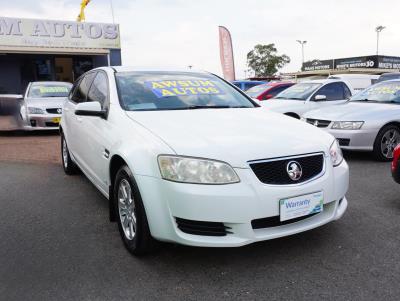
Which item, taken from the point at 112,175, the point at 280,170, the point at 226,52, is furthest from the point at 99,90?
the point at 226,52

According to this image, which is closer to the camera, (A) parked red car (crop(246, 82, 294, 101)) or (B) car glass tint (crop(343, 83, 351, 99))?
(B) car glass tint (crop(343, 83, 351, 99))

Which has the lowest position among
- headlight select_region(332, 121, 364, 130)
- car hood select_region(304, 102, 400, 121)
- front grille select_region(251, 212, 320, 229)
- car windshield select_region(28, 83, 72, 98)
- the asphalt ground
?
the asphalt ground

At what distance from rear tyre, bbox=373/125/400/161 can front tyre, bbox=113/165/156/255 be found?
4.57m

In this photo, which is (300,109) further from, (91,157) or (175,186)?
(175,186)

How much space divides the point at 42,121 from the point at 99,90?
6286 millimetres

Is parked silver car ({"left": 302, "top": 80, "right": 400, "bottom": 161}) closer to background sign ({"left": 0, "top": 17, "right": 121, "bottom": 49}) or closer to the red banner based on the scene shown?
the red banner

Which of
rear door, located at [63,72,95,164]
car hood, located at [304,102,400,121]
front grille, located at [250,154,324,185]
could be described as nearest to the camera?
front grille, located at [250,154,324,185]

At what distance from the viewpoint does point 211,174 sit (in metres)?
2.48

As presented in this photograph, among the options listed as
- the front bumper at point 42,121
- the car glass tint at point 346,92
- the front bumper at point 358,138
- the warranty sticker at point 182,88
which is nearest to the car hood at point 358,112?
the front bumper at point 358,138

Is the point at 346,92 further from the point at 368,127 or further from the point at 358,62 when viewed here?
the point at 358,62

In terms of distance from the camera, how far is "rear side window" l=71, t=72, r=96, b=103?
458 centimetres

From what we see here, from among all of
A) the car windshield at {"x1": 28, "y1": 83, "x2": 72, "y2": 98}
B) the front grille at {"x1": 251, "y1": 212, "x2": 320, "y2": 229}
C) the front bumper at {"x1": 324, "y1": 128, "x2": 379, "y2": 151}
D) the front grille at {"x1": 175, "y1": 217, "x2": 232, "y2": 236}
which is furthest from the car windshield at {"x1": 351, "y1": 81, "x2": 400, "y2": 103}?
the car windshield at {"x1": 28, "y1": 83, "x2": 72, "y2": 98}

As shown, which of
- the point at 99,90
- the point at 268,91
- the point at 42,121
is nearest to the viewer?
the point at 99,90

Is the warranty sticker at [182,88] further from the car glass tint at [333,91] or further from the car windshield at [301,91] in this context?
the car glass tint at [333,91]
